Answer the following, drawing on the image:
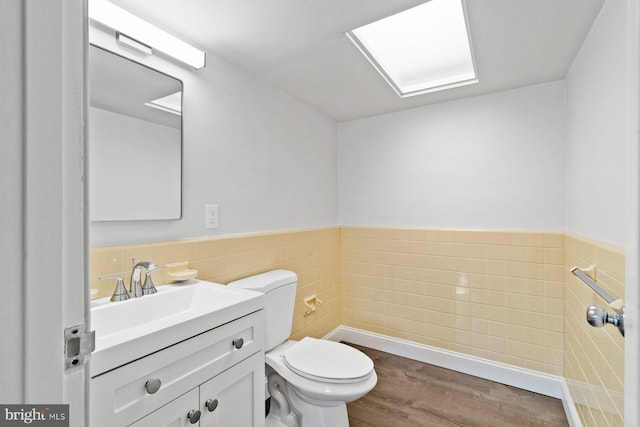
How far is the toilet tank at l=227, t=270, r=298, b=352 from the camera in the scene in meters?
1.68

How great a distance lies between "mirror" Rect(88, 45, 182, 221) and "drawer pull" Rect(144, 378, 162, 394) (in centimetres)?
68


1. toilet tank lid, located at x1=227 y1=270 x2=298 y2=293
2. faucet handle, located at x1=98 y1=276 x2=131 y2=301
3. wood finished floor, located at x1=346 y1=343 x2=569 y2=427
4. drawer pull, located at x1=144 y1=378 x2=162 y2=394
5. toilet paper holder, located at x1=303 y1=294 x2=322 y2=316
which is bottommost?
wood finished floor, located at x1=346 y1=343 x2=569 y2=427

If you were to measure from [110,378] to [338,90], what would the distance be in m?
2.00

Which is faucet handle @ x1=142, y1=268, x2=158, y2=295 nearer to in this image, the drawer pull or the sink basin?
the sink basin

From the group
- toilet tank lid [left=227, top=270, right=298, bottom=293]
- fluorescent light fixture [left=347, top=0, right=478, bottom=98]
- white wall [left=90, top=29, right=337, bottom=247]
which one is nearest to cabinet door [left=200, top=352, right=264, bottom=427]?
toilet tank lid [left=227, top=270, right=298, bottom=293]

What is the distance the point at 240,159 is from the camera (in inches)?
73.5

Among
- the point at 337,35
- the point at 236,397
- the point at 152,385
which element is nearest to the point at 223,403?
the point at 236,397

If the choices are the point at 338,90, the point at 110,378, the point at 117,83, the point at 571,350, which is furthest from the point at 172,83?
the point at 571,350

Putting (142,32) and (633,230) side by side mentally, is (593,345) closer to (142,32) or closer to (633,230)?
(633,230)

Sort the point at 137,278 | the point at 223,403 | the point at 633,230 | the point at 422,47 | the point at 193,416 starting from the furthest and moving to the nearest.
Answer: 1. the point at 422,47
2. the point at 137,278
3. the point at 223,403
4. the point at 193,416
5. the point at 633,230

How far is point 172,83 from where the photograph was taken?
150 centimetres

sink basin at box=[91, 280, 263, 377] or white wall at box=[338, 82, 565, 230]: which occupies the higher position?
white wall at box=[338, 82, 565, 230]

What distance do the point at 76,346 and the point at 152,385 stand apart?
56 centimetres

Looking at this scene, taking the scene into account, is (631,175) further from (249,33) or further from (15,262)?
(249,33)
